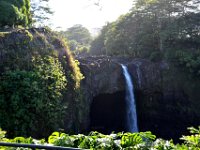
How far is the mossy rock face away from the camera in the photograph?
9938 mm

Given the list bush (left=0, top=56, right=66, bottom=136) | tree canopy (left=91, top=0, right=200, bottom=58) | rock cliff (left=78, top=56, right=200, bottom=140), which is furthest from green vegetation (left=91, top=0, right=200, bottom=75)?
bush (left=0, top=56, right=66, bottom=136)

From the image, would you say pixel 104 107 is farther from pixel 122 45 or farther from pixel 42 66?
pixel 42 66

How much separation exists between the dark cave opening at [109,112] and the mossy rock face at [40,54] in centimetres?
565

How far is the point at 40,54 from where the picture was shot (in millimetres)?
10945

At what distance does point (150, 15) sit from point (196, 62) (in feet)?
18.3

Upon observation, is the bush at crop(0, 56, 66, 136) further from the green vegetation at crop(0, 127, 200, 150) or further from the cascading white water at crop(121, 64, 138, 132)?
the cascading white water at crop(121, 64, 138, 132)

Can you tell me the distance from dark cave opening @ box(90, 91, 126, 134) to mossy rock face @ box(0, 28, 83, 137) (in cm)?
→ 565

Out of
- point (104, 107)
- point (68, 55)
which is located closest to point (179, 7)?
point (104, 107)

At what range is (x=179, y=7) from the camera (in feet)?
69.4

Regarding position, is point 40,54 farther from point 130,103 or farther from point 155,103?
point 155,103

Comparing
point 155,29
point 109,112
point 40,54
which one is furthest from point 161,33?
point 40,54

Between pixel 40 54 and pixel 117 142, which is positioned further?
pixel 40 54

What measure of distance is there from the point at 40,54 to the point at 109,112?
8841mm

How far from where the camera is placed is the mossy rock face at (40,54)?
9.94m
